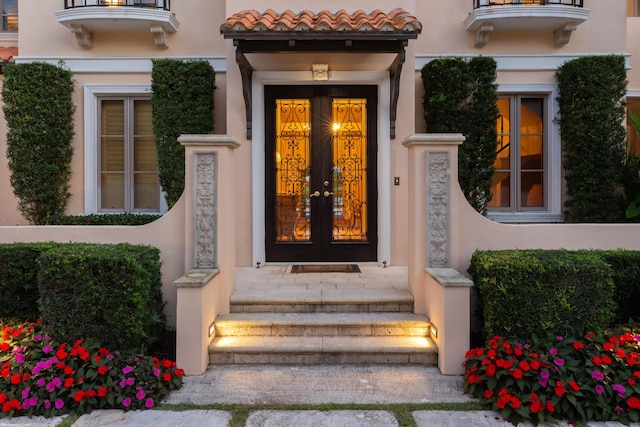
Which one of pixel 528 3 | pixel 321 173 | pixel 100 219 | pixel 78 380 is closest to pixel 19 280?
pixel 78 380

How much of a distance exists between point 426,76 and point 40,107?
608cm

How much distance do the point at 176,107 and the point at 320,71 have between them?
7.61 feet

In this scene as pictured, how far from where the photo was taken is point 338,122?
672 centimetres

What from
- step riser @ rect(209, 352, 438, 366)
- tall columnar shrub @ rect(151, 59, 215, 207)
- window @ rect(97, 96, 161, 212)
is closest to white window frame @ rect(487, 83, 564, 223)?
step riser @ rect(209, 352, 438, 366)

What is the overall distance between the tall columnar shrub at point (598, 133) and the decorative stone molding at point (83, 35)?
7.81 m

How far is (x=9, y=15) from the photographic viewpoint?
818cm

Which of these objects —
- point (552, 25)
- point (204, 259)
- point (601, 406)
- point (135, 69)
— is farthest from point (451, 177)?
point (135, 69)

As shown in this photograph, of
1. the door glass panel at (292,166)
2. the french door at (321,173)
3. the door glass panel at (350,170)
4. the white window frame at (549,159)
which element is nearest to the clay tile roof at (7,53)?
the french door at (321,173)

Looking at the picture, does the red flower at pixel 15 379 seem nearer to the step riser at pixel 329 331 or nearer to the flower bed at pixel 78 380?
the flower bed at pixel 78 380

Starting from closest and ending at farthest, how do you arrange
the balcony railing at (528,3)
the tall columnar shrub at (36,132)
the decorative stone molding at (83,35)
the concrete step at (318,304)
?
the concrete step at (318,304) → the tall columnar shrub at (36,132) → the balcony railing at (528,3) → the decorative stone molding at (83,35)

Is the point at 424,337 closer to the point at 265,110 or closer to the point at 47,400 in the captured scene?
the point at 47,400

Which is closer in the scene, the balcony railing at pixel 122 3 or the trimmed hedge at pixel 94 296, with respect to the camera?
the trimmed hedge at pixel 94 296

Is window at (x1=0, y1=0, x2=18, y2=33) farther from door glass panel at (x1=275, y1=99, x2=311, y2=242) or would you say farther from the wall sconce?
the wall sconce

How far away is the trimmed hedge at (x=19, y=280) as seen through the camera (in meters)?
4.45
